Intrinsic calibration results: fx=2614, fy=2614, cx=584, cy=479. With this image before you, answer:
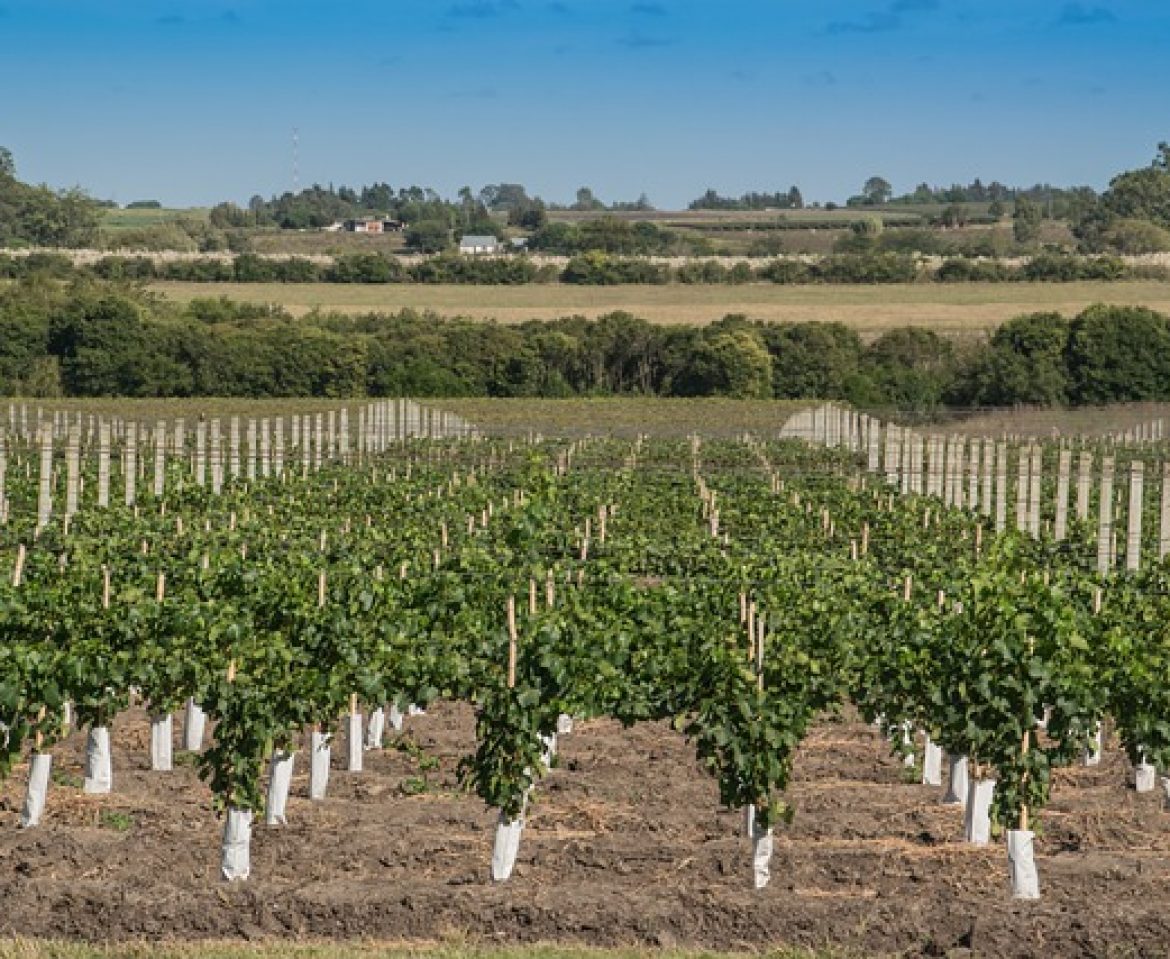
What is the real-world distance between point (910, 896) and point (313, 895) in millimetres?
3643

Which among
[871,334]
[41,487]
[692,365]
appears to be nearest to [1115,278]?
[871,334]

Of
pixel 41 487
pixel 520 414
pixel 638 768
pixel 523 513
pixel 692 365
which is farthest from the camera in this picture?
pixel 692 365

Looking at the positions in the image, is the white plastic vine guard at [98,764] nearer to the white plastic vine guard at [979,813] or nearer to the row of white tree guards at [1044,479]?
the white plastic vine guard at [979,813]

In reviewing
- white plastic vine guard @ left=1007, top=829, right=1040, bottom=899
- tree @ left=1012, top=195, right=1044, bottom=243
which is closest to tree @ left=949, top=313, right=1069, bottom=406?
white plastic vine guard @ left=1007, top=829, right=1040, bottom=899

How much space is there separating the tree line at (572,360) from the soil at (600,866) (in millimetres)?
59528

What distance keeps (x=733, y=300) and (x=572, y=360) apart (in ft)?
105

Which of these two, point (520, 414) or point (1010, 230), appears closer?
point (520, 414)

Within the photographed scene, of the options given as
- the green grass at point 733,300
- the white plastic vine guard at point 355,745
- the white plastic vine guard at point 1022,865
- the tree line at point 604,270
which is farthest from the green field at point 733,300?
the white plastic vine guard at point 1022,865

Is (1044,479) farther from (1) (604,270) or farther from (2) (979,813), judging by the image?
(1) (604,270)

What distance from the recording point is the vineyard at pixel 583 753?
15.5m

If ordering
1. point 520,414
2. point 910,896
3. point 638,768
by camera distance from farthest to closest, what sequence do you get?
point 520,414 < point 638,768 < point 910,896

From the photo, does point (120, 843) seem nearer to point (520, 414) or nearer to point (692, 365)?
point (520, 414)

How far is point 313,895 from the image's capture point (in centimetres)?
1566

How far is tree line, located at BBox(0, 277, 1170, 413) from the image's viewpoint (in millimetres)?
81625
